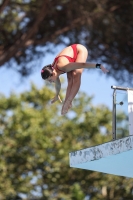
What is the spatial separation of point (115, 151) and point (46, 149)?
14.9m

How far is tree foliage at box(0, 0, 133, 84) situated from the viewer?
730 inches

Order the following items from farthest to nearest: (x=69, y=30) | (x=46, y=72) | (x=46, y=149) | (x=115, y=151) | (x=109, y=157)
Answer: (x=46, y=149) → (x=69, y=30) → (x=109, y=157) → (x=115, y=151) → (x=46, y=72)

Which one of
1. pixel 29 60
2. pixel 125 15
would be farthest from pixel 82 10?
pixel 29 60

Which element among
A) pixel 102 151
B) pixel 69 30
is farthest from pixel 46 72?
pixel 69 30

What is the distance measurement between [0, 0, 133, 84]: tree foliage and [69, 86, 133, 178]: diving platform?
352 inches

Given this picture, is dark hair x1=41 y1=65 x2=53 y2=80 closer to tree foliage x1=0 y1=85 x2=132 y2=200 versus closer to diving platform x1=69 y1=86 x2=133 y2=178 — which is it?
diving platform x1=69 y1=86 x2=133 y2=178

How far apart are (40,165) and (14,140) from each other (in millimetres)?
1445

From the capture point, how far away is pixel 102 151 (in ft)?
31.0

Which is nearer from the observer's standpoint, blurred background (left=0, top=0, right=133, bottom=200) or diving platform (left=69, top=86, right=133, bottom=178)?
diving platform (left=69, top=86, right=133, bottom=178)

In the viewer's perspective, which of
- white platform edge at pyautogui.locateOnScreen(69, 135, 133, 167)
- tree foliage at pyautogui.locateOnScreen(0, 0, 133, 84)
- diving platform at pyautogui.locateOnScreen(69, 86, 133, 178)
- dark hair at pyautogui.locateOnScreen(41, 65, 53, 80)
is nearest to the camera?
dark hair at pyautogui.locateOnScreen(41, 65, 53, 80)

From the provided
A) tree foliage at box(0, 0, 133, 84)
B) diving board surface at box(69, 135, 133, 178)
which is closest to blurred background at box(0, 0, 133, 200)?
tree foliage at box(0, 0, 133, 84)

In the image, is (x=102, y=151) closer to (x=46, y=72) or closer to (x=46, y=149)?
(x=46, y=72)

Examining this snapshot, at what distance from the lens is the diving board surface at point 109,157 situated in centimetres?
901

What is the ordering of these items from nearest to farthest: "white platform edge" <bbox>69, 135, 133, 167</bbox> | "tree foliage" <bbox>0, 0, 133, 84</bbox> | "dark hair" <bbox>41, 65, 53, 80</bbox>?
1. "dark hair" <bbox>41, 65, 53, 80</bbox>
2. "white platform edge" <bbox>69, 135, 133, 167</bbox>
3. "tree foliage" <bbox>0, 0, 133, 84</bbox>
